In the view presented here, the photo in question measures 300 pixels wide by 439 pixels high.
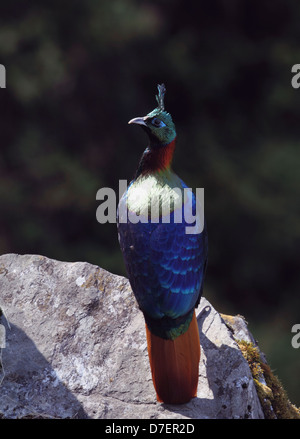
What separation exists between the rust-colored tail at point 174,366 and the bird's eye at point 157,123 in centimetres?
80

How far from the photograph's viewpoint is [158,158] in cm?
275

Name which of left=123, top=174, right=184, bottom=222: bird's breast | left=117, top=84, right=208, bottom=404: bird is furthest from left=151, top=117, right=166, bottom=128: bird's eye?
left=123, top=174, right=184, bottom=222: bird's breast

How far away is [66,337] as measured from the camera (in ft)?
9.86

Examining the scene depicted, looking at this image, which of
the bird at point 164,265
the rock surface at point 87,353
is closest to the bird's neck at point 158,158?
the bird at point 164,265

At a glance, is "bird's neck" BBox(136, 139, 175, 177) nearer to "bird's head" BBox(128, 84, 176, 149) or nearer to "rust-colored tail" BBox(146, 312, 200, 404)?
"bird's head" BBox(128, 84, 176, 149)

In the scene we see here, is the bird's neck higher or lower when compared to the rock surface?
higher

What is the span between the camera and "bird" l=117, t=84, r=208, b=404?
2.68 metres

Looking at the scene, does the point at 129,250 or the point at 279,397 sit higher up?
the point at 129,250

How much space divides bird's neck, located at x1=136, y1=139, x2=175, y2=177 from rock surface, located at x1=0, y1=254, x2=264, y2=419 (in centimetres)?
63

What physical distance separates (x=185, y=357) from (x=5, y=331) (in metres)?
0.83

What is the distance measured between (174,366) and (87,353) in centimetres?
46

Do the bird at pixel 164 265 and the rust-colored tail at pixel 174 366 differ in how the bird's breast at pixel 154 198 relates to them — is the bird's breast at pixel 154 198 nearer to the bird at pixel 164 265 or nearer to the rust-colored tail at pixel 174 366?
the bird at pixel 164 265

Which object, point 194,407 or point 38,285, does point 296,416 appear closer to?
point 194,407
